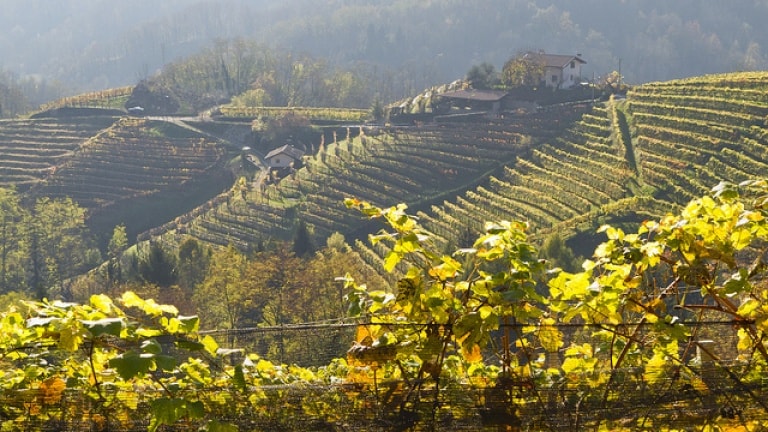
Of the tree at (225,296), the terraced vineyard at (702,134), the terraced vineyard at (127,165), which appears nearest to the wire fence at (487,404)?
the tree at (225,296)

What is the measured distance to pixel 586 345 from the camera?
127 inches

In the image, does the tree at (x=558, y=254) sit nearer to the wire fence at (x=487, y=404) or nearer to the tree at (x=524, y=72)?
the wire fence at (x=487, y=404)

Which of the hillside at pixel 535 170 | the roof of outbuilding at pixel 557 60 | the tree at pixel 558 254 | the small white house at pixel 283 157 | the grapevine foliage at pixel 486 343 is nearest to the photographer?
the grapevine foliage at pixel 486 343

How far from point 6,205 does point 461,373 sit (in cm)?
5793

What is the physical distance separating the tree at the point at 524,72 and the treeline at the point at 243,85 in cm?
3115

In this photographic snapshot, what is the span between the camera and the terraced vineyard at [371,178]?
163 ft

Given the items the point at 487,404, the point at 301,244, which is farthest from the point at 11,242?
the point at 487,404

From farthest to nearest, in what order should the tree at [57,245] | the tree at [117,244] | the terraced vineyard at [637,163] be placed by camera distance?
the tree at [117,244], the tree at [57,245], the terraced vineyard at [637,163]

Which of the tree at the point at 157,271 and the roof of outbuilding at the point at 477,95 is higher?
the roof of outbuilding at the point at 477,95

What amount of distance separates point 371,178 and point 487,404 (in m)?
50.4

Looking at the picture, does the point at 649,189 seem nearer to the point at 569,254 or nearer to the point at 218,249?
the point at 569,254

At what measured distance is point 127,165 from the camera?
2601 inches

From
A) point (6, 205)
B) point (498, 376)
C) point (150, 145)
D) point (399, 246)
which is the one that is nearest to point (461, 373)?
point (498, 376)

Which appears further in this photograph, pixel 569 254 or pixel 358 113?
pixel 358 113
